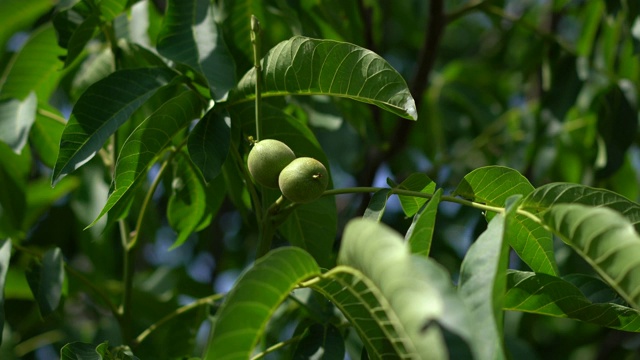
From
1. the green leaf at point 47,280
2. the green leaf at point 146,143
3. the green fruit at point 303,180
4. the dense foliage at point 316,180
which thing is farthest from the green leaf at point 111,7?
the green fruit at point 303,180

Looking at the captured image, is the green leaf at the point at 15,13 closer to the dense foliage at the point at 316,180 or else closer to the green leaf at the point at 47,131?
the dense foliage at the point at 316,180

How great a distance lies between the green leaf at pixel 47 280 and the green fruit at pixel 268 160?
0.45 meters

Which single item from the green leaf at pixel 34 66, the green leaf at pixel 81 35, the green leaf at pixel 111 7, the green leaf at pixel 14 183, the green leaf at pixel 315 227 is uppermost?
the green leaf at pixel 111 7

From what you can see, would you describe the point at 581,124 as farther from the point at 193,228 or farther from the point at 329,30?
the point at 193,228

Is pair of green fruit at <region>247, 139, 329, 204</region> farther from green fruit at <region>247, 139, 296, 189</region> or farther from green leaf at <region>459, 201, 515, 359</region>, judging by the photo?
green leaf at <region>459, 201, 515, 359</region>

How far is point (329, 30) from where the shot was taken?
5.47ft

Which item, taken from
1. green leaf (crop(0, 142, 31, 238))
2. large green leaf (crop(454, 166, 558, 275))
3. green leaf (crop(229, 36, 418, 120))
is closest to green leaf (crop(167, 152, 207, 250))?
green leaf (crop(229, 36, 418, 120))

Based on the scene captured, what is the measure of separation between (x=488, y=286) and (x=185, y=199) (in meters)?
0.78

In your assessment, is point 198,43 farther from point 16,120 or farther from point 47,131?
point 47,131

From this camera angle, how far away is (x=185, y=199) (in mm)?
1425

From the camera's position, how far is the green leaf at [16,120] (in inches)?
55.1

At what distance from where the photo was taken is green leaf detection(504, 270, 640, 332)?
975mm

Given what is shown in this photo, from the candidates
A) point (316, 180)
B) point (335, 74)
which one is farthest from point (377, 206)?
point (335, 74)

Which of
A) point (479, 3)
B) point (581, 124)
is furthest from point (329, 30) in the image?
point (581, 124)
